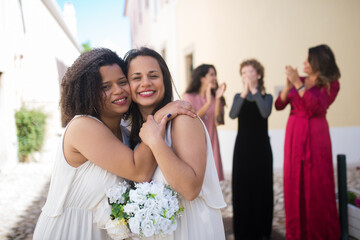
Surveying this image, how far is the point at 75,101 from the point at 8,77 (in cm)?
804

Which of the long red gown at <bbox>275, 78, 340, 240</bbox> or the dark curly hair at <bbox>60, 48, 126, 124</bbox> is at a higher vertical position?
the dark curly hair at <bbox>60, 48, 126, 124</bbox>

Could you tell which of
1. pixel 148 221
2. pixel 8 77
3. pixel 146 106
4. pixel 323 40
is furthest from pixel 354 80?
pixel 8 77

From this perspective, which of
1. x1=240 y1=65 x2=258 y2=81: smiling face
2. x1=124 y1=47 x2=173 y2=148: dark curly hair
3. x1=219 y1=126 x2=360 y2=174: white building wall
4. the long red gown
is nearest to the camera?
x1=124 y1=47 x2=173 y2=148: dark curly hair

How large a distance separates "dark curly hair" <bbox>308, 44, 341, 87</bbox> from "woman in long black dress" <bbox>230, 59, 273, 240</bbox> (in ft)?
1.98

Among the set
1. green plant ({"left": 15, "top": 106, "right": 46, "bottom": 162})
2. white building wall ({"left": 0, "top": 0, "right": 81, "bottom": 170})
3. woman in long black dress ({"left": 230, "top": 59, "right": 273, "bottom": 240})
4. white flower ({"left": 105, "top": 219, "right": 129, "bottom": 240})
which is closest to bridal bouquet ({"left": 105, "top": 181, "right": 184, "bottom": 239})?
white flower ({"left": 105, "top": 219, "right": 129, "bottom": 240})

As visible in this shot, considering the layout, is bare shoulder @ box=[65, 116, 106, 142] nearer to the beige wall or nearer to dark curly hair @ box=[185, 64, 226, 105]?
dark curly hair @ box=[185, 64, 226, 105]

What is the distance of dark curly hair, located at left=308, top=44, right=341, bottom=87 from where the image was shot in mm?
3693

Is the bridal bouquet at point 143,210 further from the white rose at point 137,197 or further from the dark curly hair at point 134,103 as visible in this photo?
the dark curly hair at point 134,103

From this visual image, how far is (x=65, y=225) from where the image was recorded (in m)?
1.97

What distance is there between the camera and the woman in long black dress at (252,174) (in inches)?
156

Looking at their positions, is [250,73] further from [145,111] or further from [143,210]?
[143,210]

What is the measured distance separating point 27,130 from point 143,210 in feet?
28.6

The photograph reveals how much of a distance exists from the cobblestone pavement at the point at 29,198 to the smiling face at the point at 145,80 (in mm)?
2766

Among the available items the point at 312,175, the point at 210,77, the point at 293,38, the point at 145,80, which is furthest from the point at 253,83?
the point at 293,38
